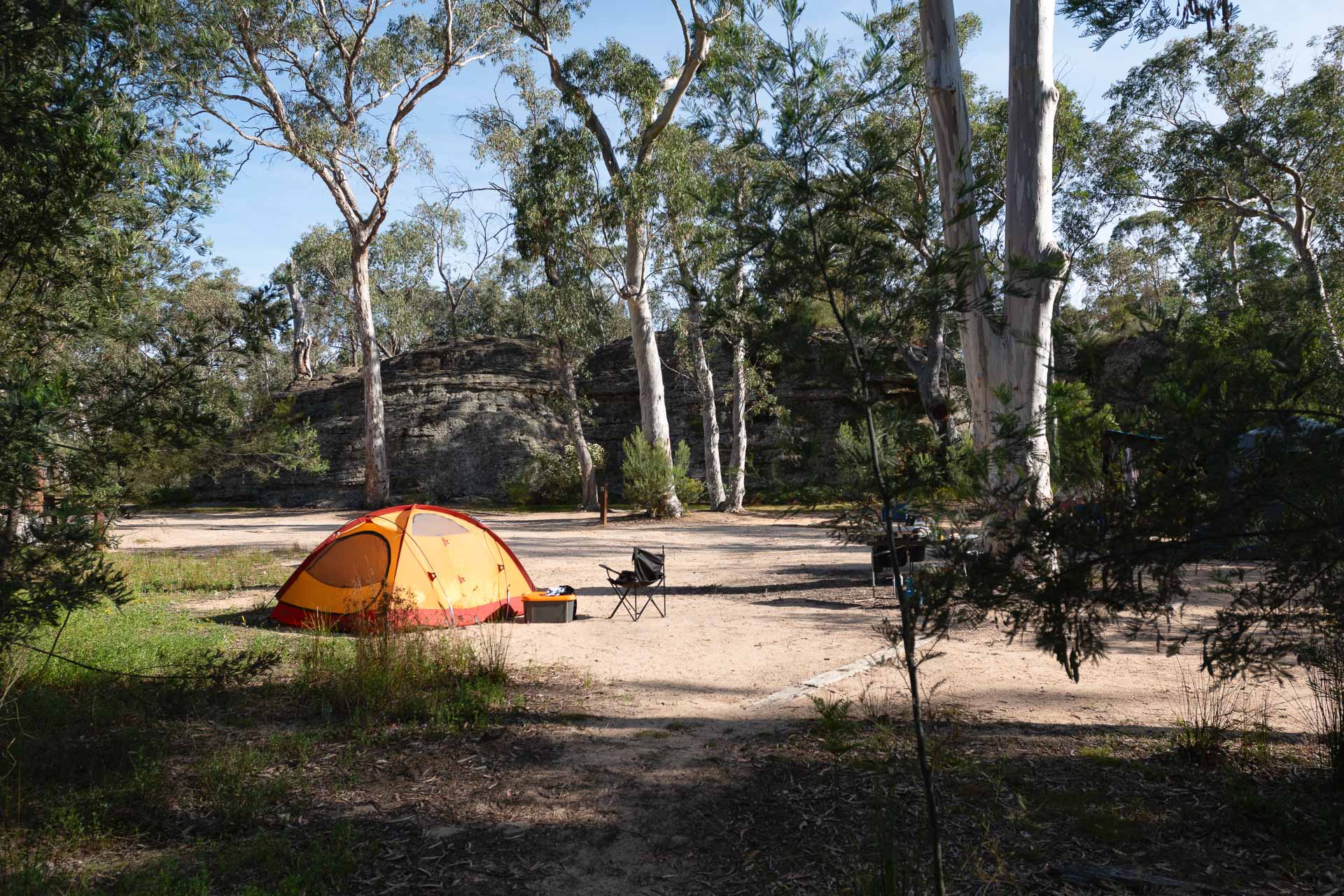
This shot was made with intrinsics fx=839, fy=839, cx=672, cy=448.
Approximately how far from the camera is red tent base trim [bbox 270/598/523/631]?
7.53 m

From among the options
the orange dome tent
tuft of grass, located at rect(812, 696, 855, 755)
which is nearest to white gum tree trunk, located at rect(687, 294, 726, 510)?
the orange dome tent

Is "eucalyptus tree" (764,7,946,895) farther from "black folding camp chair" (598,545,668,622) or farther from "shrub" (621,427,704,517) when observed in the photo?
"shrub" (621,427,704,517)

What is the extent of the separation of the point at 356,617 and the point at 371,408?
1748 centimetres

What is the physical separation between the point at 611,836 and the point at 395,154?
77.5ft

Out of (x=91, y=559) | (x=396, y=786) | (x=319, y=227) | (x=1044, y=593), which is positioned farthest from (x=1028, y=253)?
(x=319, y=227)

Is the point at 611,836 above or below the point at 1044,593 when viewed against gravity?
below

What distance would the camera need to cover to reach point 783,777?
4.24 meters

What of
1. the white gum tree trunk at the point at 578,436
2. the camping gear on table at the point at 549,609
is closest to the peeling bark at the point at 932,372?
the white gum tree trunk at the point at 578,436

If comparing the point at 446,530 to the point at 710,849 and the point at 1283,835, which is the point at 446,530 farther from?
the point at 1283,835

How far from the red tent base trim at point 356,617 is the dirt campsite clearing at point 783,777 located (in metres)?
0.99

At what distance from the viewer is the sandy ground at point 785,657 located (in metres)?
5.35

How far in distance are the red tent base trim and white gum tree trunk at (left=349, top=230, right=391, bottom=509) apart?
53.2ft

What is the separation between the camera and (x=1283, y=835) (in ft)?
11.5

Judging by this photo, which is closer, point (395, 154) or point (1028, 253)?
point (1028, 253)
